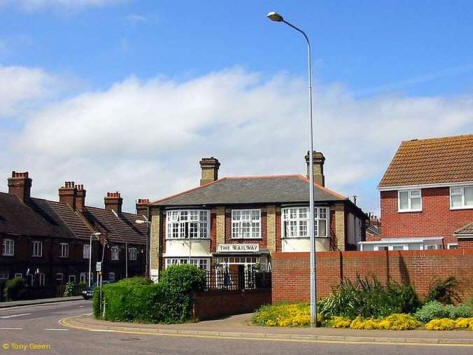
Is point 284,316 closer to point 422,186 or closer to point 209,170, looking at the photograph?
point 422,186

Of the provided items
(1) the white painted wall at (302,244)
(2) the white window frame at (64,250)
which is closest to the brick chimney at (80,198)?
(2) the white window frame at (64,250)

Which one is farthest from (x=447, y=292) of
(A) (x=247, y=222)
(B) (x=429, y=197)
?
(A) (x=247, y=222)

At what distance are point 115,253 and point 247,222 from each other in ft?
86.4

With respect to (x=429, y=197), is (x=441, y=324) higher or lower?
lower

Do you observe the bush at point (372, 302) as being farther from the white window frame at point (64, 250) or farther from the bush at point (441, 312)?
the white window frame at point (64, 250)

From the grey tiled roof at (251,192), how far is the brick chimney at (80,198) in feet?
73.6

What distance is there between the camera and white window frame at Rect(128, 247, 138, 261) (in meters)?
66.7

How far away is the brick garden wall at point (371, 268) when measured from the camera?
21516mm

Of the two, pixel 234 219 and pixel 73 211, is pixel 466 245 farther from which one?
pixel 73 211

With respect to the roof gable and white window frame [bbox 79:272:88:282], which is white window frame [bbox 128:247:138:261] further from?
the roof gable

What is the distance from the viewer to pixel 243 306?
86.4 feet

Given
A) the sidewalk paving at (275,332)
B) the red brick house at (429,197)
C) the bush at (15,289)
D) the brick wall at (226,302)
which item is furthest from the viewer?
A: the bush at (15,289)

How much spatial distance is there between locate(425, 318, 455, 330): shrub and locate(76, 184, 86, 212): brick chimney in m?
50.3

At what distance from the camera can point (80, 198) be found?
210 feet
